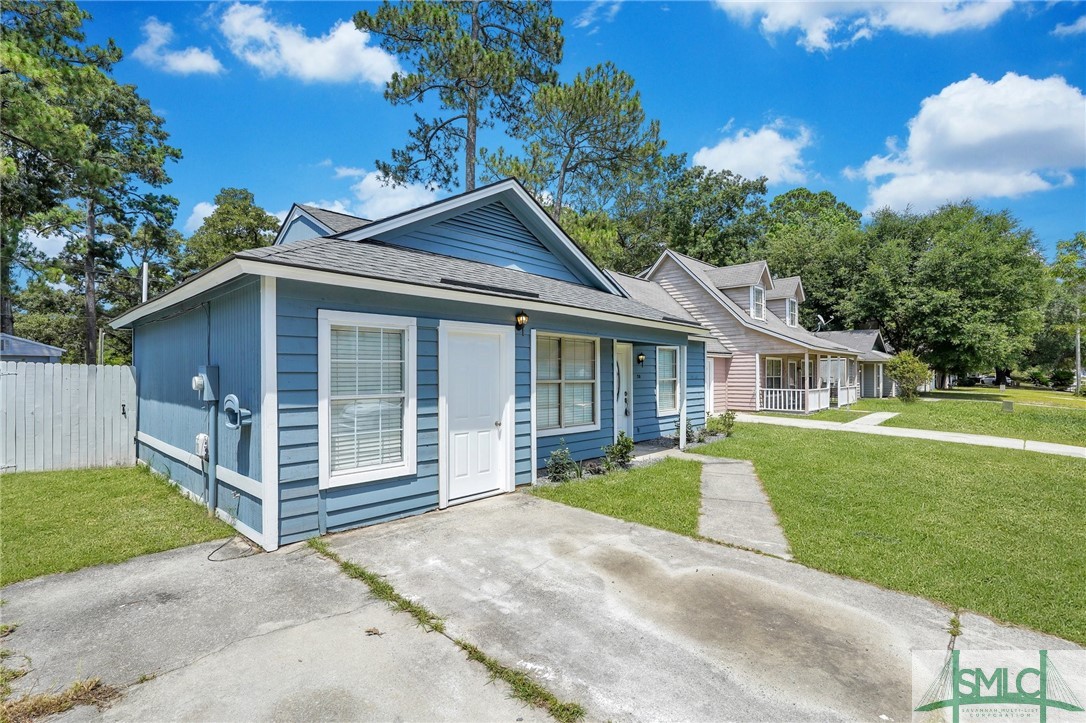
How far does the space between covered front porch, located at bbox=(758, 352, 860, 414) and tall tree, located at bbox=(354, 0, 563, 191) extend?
1415cm

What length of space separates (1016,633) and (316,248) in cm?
692

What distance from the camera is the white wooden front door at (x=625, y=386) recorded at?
10.1 m

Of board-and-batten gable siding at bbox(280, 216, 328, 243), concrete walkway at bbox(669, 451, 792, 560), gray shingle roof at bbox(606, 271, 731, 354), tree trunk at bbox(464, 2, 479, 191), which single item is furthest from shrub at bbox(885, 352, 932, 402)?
board-and-batten gable siding at bbox(280, 216, 328, 243)

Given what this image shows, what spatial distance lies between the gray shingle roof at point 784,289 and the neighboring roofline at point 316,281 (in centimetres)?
1782

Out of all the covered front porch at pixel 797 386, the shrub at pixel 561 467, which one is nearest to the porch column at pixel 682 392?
the shrub at pixel 561 467

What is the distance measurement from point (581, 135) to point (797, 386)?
588 inches

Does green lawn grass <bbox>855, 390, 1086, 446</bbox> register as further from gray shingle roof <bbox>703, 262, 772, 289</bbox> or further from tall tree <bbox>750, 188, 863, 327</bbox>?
tall tree <bbox>750, 188, 863, 327</bbox>

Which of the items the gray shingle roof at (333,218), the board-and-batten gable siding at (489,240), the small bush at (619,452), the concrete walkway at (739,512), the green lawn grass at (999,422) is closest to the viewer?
the concrete walkway at (739,512)

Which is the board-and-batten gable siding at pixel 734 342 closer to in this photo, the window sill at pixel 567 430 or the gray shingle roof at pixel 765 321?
the gray shingle roof at pixel 765 321

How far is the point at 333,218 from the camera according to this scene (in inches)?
366

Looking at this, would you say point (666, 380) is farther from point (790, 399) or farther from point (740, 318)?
point (790, 399)

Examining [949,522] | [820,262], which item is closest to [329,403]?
[949,522]

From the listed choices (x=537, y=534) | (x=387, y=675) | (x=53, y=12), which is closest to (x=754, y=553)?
(x=537, y=534)

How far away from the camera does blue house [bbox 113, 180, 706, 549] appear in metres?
4.57
